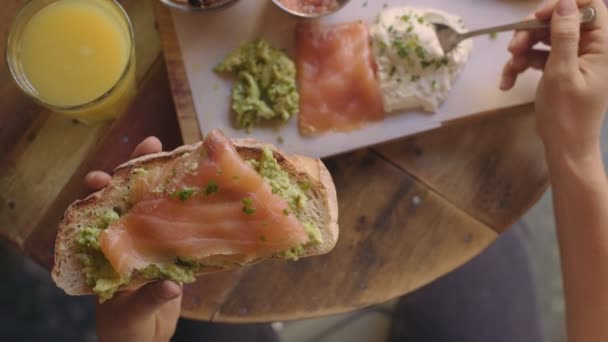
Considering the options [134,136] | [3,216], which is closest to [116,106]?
[134,136]

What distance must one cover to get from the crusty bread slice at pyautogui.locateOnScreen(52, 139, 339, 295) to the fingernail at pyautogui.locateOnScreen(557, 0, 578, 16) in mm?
807

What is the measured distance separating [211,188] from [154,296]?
0.37 metres

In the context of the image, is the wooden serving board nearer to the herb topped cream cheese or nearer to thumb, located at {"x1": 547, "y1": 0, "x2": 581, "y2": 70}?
the herb topped cream cheese

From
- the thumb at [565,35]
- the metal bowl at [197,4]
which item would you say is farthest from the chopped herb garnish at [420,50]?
the metal bowl at [197,4]

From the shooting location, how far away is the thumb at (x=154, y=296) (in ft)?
4.56

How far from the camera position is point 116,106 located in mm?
1694

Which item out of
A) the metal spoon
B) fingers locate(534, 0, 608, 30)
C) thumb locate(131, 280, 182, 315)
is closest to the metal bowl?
the metal spoon

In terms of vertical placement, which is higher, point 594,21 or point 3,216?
point 594,21

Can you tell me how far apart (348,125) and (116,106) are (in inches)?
27.6

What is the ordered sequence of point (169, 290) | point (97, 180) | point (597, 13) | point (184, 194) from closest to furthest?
1. point (184, 194)
2. point (169, 290)
3. point (97, 180)
4. point (597, 13)

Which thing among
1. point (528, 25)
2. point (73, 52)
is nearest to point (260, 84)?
point (73, 52)

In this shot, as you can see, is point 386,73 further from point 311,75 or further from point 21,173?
point 21,173

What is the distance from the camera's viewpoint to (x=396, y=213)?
1.82m

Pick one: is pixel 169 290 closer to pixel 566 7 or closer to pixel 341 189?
pixel 341 189
